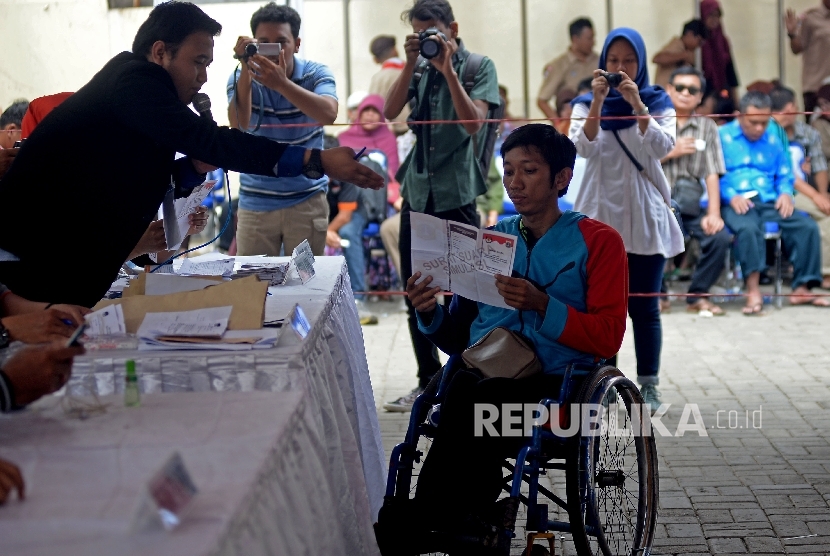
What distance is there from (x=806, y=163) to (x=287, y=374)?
6612 mm

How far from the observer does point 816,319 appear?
7094 millimetres

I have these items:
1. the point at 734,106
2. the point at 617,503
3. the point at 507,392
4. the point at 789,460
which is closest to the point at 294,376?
the point at 507,392

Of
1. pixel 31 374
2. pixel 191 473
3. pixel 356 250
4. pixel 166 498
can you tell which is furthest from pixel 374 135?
pixel 166 498

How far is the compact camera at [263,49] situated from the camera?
15.2 ft

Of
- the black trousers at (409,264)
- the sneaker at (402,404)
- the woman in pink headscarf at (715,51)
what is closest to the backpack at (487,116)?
the black trousers at (409,264)

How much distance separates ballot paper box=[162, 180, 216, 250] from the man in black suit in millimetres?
280

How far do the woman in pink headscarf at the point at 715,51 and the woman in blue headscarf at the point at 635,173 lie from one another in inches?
188

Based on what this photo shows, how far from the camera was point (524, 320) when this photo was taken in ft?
9.98

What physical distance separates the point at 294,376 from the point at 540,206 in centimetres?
106

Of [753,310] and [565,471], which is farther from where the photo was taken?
[753,310]

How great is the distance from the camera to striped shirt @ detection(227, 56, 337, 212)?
4.94 metres

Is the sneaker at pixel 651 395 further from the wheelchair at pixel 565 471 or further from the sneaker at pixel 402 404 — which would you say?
the wheelchair at pixel 565 471

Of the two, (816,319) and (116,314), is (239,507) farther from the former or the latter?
(816,319)

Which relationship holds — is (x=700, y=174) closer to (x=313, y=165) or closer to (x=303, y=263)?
(x=303, y=263)
